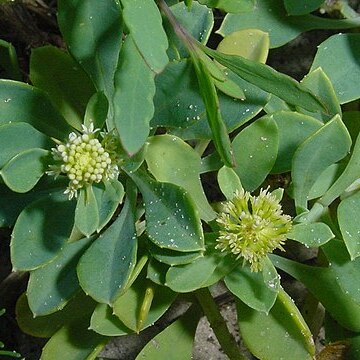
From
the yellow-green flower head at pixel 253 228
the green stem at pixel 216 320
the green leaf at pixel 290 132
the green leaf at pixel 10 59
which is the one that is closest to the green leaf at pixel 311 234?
the yellow-green flower head at pixel 253 228

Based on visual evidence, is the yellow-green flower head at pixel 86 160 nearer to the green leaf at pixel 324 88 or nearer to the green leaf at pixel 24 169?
the green leaf at pixel 24 169

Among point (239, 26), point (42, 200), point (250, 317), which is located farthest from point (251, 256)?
point (239, 26)

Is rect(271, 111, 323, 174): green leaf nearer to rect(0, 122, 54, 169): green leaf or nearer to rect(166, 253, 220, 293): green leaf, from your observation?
rect(166, 253, 220, 293): green leaf

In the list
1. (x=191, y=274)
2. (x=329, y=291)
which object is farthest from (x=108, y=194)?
(x=329, y=291)

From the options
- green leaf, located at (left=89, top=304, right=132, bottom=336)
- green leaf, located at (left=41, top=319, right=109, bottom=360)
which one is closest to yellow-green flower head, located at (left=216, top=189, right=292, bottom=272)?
green leaf, located at (left=89, top=304, right=132, bottom=336)

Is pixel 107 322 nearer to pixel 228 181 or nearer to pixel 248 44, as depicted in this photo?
pixel 228 181

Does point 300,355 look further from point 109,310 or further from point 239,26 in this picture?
point 239,26

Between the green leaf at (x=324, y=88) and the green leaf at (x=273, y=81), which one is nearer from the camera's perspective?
the green leaf at (x=273, y=81)
